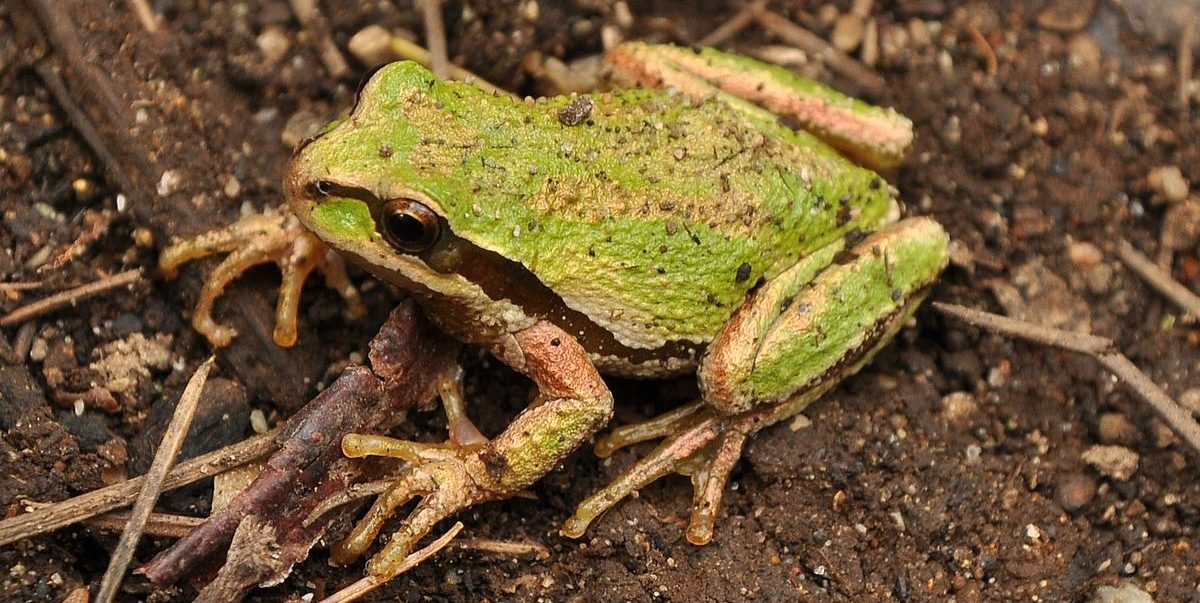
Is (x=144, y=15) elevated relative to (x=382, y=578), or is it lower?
elevated

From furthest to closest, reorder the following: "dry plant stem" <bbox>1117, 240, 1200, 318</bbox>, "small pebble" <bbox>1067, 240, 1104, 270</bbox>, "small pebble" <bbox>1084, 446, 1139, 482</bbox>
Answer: "small pebble" <bbox>1067, 240, 1104, 270</bbox>
"dry plant stem" <bbox>1117, 240, 1200, 318</bbox>
"small pebble" <bbox>1084, 446, 1139, 482</bbox>

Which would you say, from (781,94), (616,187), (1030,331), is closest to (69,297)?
(616,187)

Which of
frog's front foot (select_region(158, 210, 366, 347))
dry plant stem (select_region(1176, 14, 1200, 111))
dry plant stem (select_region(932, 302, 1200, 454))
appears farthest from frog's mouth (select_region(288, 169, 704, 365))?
dry plant stem (select_region(1176, 14, 1200, 111))

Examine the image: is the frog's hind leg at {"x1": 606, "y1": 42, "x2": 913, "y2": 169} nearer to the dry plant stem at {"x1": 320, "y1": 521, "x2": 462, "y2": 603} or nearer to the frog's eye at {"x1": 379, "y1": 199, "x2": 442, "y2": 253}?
the frog's eye at {"x1": 379, "y1": 199, "x2": 442, "y2": 253}

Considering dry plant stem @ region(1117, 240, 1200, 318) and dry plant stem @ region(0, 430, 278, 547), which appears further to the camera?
dry plant stem @ region(1117, 240, 1200, 318)

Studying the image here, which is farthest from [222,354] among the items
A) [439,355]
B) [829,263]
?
[829,263]

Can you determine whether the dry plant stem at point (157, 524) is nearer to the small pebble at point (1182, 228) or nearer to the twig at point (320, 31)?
the twig at point (320, 31)

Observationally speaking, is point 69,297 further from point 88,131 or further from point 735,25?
point 735,25
